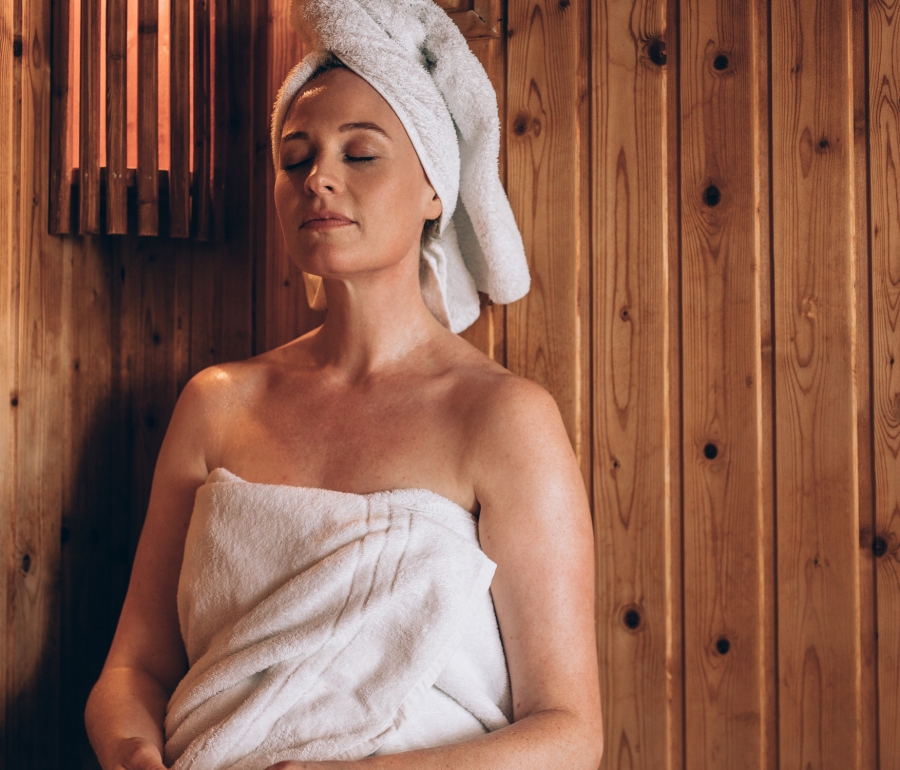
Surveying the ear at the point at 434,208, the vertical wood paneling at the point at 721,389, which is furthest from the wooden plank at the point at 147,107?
the vertical wood paneling at the point at 721,389

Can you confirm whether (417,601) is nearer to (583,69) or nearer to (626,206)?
(626,206)

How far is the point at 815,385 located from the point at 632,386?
29 centimetres

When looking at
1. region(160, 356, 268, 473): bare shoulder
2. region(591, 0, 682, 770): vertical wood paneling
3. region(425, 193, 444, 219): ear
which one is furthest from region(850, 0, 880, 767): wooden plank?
region(160, 356, 268, 473): bare shoulder

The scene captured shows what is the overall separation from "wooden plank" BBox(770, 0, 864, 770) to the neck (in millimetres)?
594

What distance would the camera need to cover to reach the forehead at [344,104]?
1.32m

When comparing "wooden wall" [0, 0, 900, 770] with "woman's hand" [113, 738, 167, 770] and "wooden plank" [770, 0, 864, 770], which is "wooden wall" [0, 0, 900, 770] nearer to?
"wooden plank" [770, 0, 864, 770]

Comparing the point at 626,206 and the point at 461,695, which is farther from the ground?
the point at 626,206

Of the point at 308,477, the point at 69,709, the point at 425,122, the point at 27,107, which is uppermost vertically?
the point at 27,107

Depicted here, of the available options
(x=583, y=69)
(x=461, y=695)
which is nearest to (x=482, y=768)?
(x=461, y=695)

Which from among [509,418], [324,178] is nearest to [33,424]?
[324,178]

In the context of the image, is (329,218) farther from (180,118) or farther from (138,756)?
(138,756)

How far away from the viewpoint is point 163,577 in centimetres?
141

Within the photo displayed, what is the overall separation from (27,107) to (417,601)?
3.92ft

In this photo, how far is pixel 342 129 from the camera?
132cm
